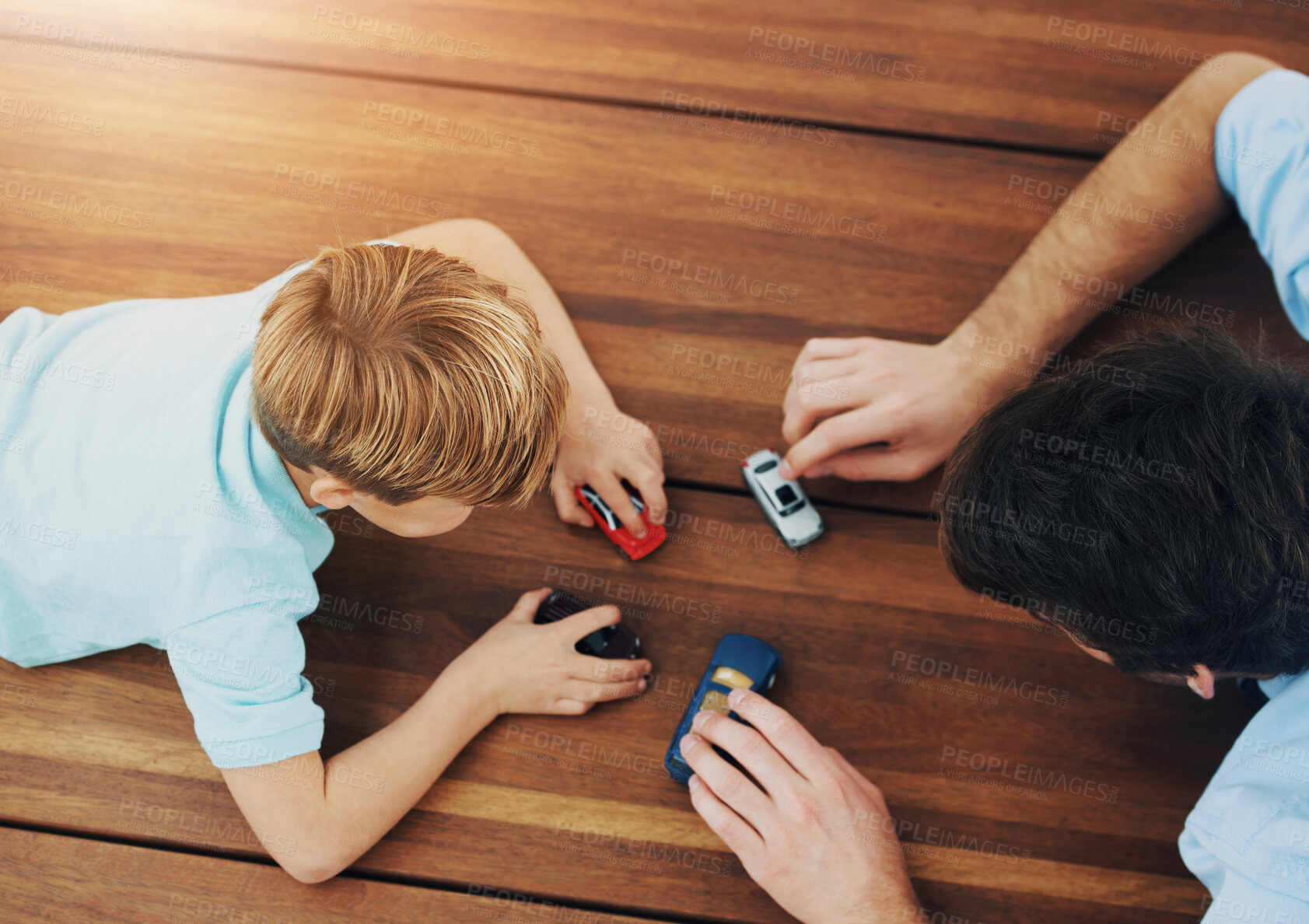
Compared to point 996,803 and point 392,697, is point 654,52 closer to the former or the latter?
point 392,697

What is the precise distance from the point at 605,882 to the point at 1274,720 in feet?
2.19

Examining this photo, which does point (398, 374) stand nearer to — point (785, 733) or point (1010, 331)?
point (785, 733)

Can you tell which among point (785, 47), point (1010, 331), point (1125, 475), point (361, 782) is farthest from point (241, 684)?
point (785, 47)

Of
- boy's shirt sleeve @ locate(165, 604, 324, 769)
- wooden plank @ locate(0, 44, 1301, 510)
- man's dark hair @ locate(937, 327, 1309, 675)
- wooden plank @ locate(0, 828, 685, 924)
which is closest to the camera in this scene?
man's dark hair @ locate(937, 327, 1309, 675)

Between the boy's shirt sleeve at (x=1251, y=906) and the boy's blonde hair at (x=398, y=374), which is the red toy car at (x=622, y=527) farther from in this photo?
the boy's shirt sleeve at (x=1251, y=906)

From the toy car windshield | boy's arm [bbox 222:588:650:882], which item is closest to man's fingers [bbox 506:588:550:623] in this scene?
boy's arm [bbox 222:588:650:882]

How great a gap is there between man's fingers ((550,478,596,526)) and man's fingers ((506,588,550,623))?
9 centimetres

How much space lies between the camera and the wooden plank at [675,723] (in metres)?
0.85

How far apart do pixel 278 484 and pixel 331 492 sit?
0.10m

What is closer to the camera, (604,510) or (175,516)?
(175,516)

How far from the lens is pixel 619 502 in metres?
0.91

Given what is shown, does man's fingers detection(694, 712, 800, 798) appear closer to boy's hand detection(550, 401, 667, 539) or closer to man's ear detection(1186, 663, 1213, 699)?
boy's hand detection(550, 401, 667, 539)

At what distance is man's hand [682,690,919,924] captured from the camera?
0.80 meters

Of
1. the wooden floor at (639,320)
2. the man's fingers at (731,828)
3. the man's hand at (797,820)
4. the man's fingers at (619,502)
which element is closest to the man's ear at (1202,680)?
the wooden floor at (639,320)
